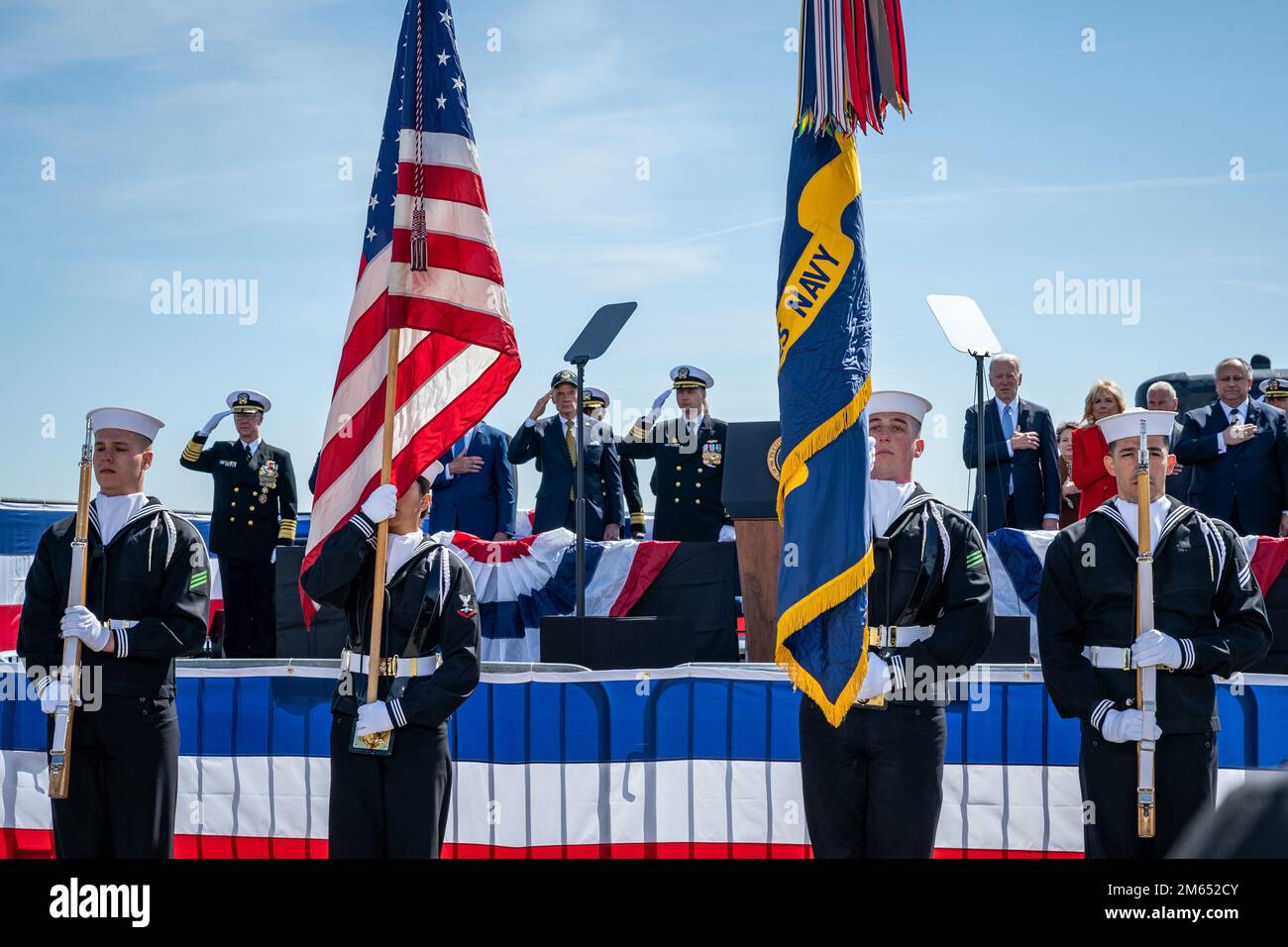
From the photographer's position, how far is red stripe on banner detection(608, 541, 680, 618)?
904 centimetres

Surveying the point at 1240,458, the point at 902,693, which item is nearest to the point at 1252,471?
the point at 1240,458

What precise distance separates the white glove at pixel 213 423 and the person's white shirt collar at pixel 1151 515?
25.0 feet

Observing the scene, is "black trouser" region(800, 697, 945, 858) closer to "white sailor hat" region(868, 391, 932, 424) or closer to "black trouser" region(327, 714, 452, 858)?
"white sailor hat" region(868, 391, 932, 424)

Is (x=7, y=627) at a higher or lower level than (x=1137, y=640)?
lower

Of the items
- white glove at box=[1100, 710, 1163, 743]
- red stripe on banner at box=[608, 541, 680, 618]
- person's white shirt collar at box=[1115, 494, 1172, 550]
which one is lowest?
white glove at box=[1100, 710, 1163, 743]

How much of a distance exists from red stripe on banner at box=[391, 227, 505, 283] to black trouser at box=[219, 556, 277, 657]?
17.0 ft

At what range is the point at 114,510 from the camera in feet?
17.7

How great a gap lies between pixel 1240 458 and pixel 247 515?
24.8 feet

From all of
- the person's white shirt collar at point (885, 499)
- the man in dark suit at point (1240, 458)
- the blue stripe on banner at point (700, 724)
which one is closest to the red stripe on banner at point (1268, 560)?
the man in dark suit at point (1240, 458)

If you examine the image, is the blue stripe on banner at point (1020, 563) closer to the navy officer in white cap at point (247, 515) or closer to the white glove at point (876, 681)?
the white glove at point (876, 681)

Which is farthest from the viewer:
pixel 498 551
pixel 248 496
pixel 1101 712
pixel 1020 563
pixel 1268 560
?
pixel 248 496

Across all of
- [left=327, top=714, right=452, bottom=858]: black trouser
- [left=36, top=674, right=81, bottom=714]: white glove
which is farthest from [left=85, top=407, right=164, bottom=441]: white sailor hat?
[left=327, top=714, right=452, bottom=858]: black trouser

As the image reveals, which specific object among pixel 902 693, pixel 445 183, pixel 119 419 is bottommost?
pixel 902 693

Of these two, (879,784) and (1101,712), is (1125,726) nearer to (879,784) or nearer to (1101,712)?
(1101,712)
